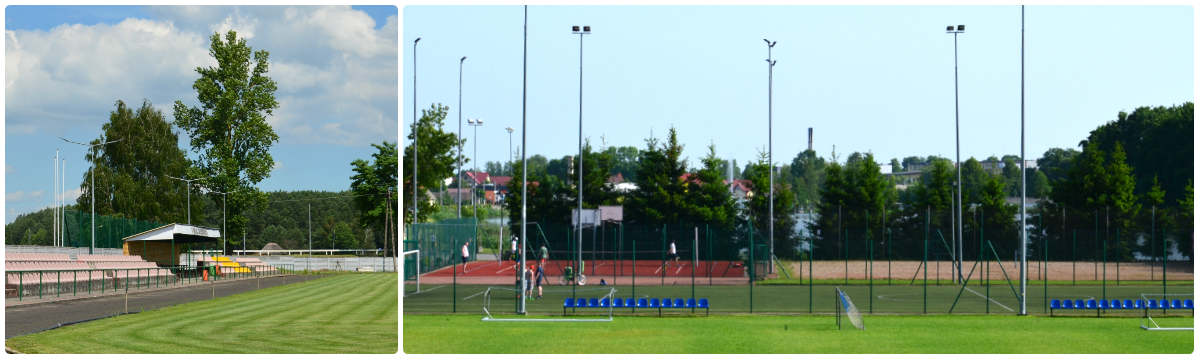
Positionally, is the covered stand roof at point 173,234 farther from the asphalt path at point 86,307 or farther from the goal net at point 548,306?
the goal net at point 548,306

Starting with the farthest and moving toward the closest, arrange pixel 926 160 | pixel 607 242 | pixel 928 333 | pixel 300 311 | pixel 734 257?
1. pixel 926 160
2. pixel 607 242
3. pixel 734 257
4. pixel 300 311
5. pixel 928 333

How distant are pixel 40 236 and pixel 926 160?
227ft

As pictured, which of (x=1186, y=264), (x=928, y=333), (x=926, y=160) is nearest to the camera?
(x=928, y=333)

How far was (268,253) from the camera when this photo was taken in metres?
66.7

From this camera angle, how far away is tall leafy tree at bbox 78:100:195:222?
165 ft

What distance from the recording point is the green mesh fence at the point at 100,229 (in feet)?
130

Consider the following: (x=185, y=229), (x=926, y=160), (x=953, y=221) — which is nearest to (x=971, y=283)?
(x=953, y=221)

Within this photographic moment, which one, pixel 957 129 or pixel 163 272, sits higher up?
pixel 957 129

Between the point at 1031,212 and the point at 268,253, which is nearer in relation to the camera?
the point at 1031,212

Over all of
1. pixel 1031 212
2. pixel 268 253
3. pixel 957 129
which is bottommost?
pixel 268 253

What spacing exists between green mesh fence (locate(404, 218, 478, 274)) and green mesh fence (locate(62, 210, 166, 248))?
16.8m

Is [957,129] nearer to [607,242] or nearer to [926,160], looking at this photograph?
[607,242]

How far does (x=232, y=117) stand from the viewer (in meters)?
43.8

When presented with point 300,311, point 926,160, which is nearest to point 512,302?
point 300,311
